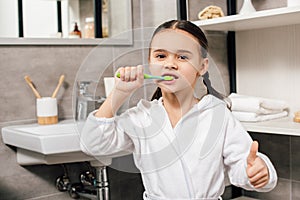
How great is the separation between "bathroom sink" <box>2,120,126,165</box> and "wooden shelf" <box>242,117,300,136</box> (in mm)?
600

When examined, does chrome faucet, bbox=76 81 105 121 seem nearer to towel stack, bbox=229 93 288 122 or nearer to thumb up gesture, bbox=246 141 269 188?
thumb up gesture, bbox=246 141 269 188

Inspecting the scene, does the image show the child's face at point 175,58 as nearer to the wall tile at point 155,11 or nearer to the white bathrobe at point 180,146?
the white bathrobe at point 180,146

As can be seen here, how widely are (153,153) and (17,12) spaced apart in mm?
851

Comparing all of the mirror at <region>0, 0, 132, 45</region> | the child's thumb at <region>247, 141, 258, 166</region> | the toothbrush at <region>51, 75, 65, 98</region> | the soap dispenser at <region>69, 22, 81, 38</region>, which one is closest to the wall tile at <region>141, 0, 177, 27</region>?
the mirror at <region>0, 0, 132, 45</region>

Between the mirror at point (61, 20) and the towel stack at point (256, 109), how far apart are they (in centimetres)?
54

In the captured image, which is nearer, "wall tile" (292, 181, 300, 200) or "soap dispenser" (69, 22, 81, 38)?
"soap dispenser" (69, 22, 81, 38)

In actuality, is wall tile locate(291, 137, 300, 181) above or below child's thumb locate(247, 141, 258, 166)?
below

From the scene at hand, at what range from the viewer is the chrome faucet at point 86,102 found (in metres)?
1.04

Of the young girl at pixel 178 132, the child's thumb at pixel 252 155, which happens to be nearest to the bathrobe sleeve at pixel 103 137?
the young girl at pixel 178 132

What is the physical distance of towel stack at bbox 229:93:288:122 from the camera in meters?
1.70

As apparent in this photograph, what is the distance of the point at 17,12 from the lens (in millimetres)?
1534

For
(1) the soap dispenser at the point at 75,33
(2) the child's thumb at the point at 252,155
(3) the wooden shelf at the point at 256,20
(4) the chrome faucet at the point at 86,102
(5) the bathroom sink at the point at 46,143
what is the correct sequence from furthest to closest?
1. (1) the soap dispenser at the point at 75,33
2. (3) the wooden shelf at the point at 256,20
3. (5) the bathroom sink at the point at 46,143
4. (4) the chrome faucet at the point at 86,102
5. (2) the child's thumb at the point at 252,155

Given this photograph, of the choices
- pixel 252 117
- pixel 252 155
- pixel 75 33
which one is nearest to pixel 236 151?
pixel 252 155

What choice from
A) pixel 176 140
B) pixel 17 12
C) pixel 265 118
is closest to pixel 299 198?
pixel 265 118
